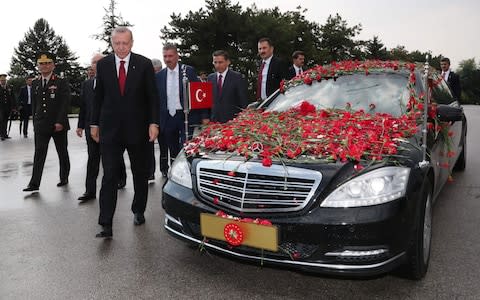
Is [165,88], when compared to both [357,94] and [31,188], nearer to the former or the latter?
[31,188]

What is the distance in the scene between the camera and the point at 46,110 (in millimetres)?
6586

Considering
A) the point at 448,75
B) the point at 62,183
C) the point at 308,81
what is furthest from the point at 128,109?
the point at 448,75

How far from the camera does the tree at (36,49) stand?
80.1 metres

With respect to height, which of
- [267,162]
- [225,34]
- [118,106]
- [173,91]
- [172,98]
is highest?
[225,34]

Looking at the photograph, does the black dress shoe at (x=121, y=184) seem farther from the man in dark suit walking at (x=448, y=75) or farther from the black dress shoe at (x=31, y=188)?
the man in dark suit walking at (x=448, y=75)

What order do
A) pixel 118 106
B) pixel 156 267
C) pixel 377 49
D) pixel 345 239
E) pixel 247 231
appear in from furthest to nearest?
pixel 377 49 → pixel 118 106 → pixel 156 267 → pixel 247 231 → pixel 345 239

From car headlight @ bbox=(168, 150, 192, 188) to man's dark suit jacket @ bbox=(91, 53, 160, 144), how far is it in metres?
0.95

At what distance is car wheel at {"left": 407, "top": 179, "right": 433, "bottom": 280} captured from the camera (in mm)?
2914

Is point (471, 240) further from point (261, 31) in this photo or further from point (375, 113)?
point (261, 31)

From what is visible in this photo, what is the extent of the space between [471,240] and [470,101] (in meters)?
88.1

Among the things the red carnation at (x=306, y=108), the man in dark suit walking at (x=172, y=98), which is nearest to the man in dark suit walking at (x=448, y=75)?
the man in dark suit walking at (x=172, y=98)

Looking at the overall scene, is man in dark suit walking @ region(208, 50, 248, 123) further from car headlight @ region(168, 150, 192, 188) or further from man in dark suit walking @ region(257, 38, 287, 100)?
car headlight @ region(168, 150, 192, 188)

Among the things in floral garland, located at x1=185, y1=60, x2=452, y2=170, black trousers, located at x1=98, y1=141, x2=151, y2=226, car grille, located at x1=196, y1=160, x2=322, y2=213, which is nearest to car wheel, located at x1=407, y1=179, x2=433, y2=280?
floral garland, located at x1=185, y1=60, x2=452, y2=170

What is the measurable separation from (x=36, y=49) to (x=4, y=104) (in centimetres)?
7763
